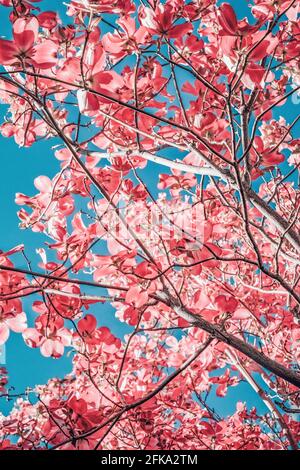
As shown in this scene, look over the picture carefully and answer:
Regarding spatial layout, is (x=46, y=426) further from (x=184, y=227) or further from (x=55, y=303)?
(x=184, y=227)

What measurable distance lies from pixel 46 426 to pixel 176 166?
144cm

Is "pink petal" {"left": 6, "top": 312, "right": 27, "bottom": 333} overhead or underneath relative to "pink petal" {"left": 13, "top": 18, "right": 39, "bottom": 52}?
underneath

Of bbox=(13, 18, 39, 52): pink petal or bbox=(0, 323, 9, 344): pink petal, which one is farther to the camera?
bbox=(0, 323, 9, 344): pink petal

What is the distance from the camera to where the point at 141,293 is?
1889 mm

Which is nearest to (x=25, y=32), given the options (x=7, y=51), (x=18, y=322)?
(x=7, y=51)

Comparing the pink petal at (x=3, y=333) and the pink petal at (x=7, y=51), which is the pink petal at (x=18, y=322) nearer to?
the pink petal at (x=3, y=333)

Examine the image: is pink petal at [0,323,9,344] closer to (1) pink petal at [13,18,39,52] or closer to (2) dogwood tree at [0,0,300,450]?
(2) dogwood tree at [0,0,300,450]

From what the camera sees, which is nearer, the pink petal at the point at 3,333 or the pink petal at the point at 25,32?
the pink petal at the point at 25,32

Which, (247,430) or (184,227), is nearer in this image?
(184,227)

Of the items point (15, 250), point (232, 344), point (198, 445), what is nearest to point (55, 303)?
point (15, 250)

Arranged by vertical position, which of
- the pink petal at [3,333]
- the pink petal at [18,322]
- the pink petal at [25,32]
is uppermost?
the pink petal at [25,32]

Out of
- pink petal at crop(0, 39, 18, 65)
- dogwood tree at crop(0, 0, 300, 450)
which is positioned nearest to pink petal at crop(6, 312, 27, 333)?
dogwood tree at crop(0, 0, 300, 450)

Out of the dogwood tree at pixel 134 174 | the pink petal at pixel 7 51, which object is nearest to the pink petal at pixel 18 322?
the dogwood tree at pixel 134 174

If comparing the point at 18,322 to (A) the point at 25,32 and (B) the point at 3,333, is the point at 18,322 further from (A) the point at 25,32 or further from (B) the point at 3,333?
(A) the point at 25,32
